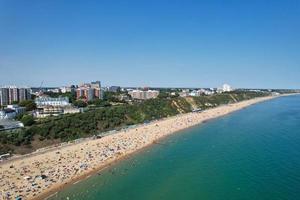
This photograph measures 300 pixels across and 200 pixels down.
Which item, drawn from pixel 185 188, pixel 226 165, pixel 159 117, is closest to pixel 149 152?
pixel 226 165

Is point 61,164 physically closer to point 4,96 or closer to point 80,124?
point 80,124

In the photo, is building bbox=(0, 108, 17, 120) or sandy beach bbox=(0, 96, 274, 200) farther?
building bbox=(0, 108, 17, 120)

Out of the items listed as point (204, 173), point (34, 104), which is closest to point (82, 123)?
point (204, 173)

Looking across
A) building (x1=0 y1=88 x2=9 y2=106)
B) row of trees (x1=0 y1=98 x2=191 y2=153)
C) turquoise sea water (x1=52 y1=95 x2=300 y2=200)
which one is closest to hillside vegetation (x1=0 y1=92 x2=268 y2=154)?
row of trees (x1=0 y1=98 x2=191 y2=153)

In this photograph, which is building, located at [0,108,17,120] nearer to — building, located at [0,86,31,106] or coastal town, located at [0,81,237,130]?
coastal town, located at [0,81,237,130]

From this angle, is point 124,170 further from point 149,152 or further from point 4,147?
point 4,147

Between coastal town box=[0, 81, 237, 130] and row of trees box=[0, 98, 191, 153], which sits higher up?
coastal town box=[0, 81, 237, 130]
